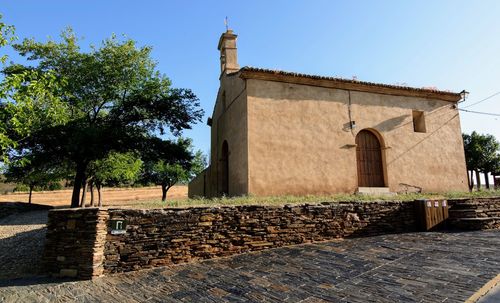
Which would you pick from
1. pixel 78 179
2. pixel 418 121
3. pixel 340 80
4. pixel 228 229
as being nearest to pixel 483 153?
pixel 418 121

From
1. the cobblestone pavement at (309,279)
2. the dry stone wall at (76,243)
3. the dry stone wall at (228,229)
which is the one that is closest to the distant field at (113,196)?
the dry stone wall at (228,229)

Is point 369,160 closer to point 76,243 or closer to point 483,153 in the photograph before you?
point 76,243

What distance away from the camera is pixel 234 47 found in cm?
1638

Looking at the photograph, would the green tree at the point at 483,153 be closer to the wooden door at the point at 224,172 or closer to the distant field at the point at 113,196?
the wooden door at the point at 224,172

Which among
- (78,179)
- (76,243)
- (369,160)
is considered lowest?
(76,243)

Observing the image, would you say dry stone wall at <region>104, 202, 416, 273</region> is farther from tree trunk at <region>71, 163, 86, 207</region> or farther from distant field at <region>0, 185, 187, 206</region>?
distant field at <region>0, 185, 187, 206</region>

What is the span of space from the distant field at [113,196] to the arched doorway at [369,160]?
1941 cm

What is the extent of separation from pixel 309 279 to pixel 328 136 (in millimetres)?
Answer: 8681

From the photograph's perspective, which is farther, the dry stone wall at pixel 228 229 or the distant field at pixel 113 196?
the distant field at pixel 113 196

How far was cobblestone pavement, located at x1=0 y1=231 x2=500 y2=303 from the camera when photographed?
535cm

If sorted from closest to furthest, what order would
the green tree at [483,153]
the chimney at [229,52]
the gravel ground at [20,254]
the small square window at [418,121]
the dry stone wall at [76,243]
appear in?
the dry stone wall at [76,243]
the gravel ground at [20,254]
the small square window at [418,121]
the chimney at [229,52]
the green tree at [483,153]

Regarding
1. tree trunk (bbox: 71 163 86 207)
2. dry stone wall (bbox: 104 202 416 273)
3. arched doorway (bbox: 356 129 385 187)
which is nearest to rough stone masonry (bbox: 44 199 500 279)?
dry stone wall (bbox: 104 202 416 273)

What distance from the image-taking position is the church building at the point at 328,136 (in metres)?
12.9

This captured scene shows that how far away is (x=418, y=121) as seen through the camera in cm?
1620
